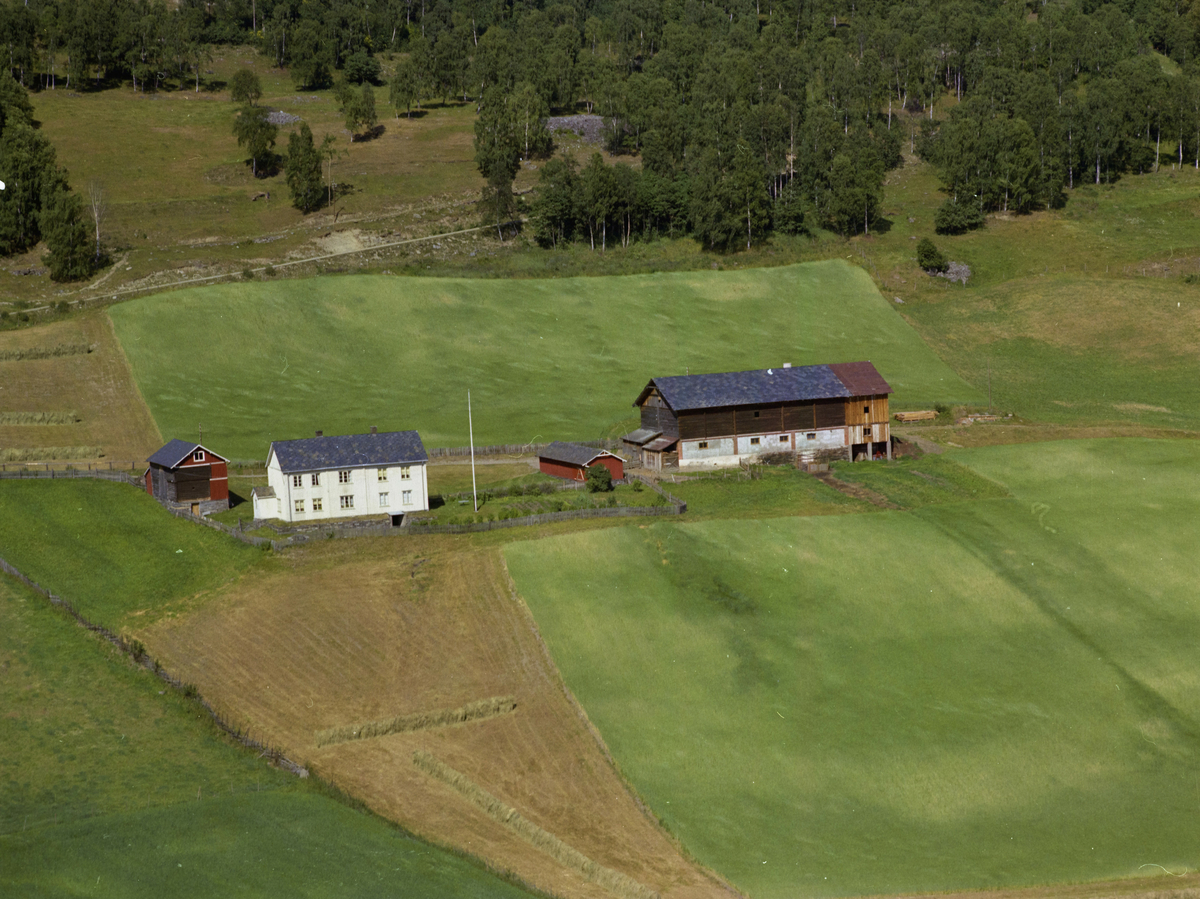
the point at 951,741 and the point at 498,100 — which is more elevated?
the point at 498,100

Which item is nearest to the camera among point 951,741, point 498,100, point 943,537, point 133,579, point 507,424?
point 951,741

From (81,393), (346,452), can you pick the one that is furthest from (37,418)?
(346,452)

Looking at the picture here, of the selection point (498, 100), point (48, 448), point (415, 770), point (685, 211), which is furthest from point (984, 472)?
point (498, 100)

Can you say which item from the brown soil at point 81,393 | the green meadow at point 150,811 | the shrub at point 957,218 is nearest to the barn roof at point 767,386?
the brown soil at point 81,393

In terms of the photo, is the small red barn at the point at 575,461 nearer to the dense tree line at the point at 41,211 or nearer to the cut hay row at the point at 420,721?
the cut hay row at the point at 420,721

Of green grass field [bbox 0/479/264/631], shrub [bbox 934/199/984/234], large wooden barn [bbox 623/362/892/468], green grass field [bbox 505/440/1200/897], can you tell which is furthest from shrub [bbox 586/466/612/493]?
shrub [bbox 934/199/984/234]

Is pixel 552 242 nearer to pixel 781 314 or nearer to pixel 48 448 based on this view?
pixel 781 314

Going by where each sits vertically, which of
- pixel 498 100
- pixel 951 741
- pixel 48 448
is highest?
pixel 498 100
